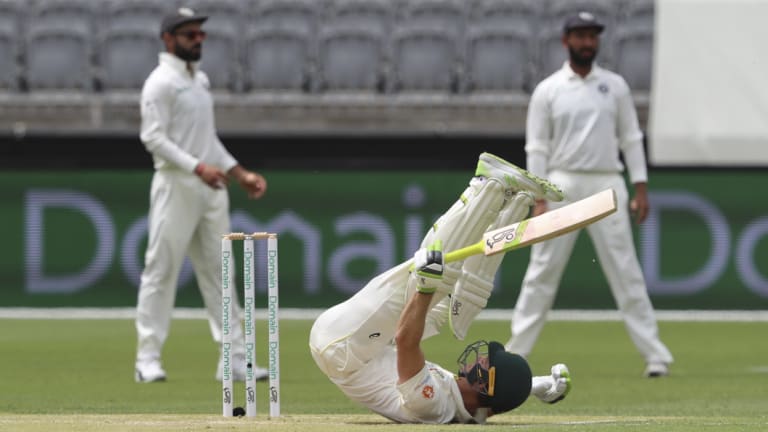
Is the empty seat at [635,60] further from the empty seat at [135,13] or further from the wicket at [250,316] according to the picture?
the wicket at [250,316]

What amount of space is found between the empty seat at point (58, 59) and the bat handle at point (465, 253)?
9673 mm

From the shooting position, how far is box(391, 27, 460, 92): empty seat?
15133 millimetres

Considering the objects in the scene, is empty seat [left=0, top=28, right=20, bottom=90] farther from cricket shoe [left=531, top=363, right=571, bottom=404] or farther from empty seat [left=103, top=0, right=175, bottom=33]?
cricket shoe [left=531, top=363, right=571, bottom=404]

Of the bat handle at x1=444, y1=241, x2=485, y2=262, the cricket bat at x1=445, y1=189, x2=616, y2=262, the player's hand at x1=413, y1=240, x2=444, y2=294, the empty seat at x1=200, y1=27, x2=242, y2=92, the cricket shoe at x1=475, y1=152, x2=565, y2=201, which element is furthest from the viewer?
the empty seat at x1=200, y1=27, x2=242, y2=92

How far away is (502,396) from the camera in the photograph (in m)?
6.32

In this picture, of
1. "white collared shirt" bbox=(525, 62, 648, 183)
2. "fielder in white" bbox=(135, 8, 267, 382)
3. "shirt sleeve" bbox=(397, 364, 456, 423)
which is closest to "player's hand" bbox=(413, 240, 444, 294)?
"shirt sleeve" bbox=(397, 364, 456, 423)

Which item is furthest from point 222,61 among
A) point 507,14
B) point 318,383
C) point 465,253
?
point 465,253

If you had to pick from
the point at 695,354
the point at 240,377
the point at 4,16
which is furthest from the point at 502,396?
the point at 4,16

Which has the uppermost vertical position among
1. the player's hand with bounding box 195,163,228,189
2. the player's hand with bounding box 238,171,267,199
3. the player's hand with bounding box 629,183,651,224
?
the player's hand with bounding box 195,163,228,189

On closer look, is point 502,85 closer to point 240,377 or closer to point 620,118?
point 620,118

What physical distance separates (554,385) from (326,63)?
29.9ft

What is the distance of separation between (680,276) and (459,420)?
7401 millimetres

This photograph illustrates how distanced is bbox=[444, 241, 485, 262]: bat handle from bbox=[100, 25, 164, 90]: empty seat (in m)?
9.53

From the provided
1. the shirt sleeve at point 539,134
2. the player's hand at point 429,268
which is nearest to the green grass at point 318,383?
the player's hand at point 429,268
